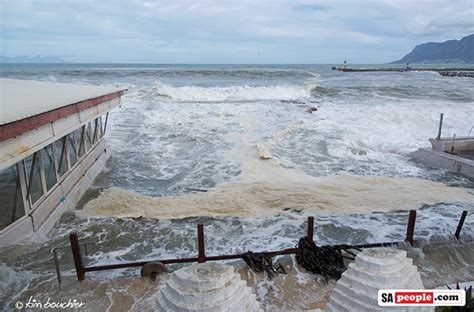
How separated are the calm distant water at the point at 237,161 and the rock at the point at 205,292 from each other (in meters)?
4.44

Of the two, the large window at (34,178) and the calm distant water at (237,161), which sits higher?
the large window at (34,178)

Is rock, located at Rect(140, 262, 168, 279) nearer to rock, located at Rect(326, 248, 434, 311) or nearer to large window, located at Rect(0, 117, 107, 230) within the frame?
large window, located at Rect(0, 117, 107, 230)

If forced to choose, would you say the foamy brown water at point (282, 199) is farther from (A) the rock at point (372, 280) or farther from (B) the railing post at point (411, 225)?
(A) the rock at point (372, 280)

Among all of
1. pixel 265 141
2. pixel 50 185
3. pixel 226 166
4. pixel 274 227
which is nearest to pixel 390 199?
pixel 274 227

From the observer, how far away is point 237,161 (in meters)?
14.8

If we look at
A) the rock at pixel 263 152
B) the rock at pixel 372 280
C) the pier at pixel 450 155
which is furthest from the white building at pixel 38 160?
the pier at pixel 450 155

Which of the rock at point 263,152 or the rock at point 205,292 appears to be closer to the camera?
the rock at point 205,292

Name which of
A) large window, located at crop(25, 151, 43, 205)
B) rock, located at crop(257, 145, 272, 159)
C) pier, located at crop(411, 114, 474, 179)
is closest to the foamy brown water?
large window, located at crop(25, 151, 43, 205)

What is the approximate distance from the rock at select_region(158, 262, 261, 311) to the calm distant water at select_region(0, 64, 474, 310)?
4439 millimetres

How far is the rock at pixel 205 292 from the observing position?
319 centimetres

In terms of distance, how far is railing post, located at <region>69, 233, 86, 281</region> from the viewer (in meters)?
6.29

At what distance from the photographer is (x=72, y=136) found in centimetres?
1135

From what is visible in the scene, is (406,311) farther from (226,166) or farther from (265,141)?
(265,141)

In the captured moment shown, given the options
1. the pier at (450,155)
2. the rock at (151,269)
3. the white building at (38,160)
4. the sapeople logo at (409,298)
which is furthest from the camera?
the pier at (450,155)
